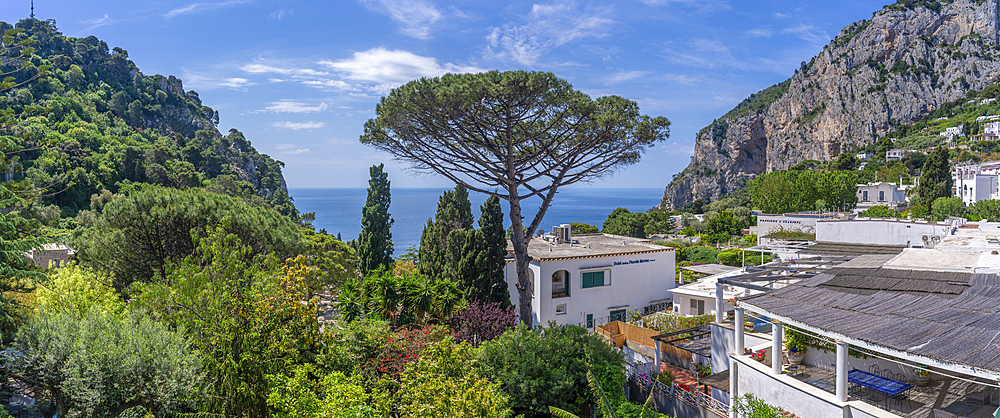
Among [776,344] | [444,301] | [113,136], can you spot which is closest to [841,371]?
[776,344]

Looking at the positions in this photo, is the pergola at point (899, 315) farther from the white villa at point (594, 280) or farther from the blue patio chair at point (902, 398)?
the white villa at point (594, 280)

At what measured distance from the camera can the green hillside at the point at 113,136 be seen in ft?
167

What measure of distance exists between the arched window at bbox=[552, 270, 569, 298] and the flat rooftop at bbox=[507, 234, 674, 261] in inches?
36.0

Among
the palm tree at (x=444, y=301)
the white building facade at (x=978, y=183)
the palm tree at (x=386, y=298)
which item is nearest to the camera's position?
the palm tree at (x=386, y=298)

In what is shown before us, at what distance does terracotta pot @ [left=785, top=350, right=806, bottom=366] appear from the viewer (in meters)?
10.5

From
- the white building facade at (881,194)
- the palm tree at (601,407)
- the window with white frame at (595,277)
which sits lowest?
the palm tree at (601,407)

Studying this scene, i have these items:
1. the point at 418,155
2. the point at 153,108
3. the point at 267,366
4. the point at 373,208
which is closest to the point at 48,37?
the point at 153,108

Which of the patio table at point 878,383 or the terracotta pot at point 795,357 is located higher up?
the patio table at point 878,383

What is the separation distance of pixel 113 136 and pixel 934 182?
11109 centimetres

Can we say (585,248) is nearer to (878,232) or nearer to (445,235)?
(445,235)

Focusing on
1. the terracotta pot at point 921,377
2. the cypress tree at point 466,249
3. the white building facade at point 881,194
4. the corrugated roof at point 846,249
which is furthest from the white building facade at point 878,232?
the white building facade at point 881,194

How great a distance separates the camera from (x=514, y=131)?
1919cm

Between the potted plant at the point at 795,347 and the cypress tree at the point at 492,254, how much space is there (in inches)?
457

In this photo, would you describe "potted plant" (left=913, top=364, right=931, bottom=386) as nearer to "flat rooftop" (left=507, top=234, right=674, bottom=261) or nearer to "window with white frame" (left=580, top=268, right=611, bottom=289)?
"flat rooftop" (left=507, top=234, right=674, bottom=261)
